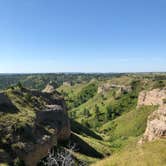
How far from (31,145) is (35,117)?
12.7 metres

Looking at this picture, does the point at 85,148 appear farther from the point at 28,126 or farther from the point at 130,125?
the point at 130,125

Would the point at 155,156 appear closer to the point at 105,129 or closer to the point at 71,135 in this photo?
the point at 71,135

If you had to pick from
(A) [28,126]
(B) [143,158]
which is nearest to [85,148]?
(A) [28,126]

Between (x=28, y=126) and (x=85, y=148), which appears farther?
(x=85, y=148)

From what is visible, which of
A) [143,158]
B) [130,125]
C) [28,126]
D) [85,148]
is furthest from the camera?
[130,125]

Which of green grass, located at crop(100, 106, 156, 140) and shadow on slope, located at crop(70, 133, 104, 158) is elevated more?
shadow on slope, located at crop(70, 133, 104, 158)

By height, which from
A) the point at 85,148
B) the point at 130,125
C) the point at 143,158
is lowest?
the point at 130,125

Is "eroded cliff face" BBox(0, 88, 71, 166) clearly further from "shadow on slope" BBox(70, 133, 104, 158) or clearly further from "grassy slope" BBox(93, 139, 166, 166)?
"grassy slope" BBox(93, 139, 166, 166)

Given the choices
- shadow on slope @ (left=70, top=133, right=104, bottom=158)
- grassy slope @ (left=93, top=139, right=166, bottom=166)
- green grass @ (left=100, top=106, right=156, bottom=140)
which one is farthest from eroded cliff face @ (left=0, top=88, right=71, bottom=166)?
green grass @ (left=100, top=106, right=156, bottom=140)

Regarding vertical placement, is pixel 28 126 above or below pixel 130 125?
above

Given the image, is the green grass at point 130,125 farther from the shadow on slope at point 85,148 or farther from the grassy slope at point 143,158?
the grassy slope at point 143,158

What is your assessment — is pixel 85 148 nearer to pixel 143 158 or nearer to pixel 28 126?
pixel 28 126

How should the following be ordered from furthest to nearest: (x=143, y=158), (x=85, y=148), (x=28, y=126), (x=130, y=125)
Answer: (x=130, y=125) < (x=85, y=148) < (x=28, y=126) < (x=143, y=158)

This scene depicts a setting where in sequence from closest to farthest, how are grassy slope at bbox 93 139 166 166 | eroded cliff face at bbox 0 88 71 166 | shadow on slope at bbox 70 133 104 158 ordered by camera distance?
1. grassy slope at bbox 93 139 166 166
2. eroded cliff face at bbox 0 88 71 166
3. shadow on slope at bbox 70 133 104 158
